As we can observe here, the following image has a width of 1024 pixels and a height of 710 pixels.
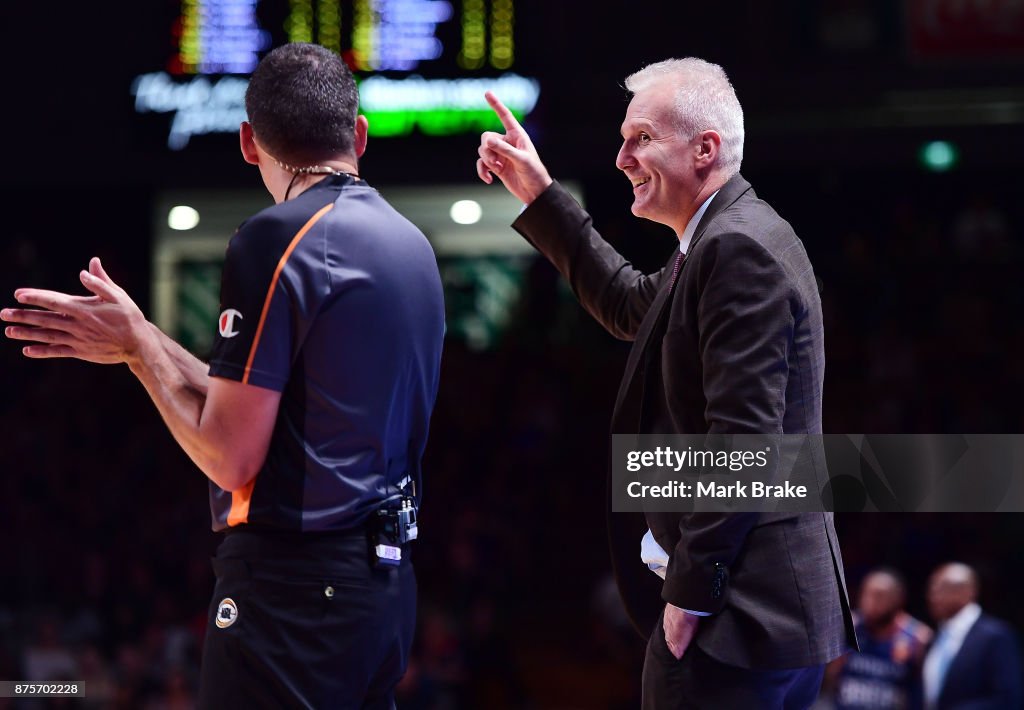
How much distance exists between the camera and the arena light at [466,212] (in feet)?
41.1

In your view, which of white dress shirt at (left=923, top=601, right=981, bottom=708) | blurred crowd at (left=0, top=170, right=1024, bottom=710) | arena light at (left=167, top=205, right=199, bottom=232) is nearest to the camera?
white dress shirt at (left=923, top=601, right=981, bottom=708)

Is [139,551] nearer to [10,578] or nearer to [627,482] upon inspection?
[10,578]

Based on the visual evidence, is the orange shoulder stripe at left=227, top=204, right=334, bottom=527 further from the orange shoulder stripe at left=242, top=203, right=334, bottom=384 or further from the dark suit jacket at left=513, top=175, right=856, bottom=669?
the dark suit jacket at left=513, top=175, right=856, bottom=669

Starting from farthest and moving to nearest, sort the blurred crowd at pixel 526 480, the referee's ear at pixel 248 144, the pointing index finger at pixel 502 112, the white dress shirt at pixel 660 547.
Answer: the blurred crowd at pixel 526 480
the pointing index finger at pixel 502 112
the white dress shirt at pixel 660 547
the referee's ear at pixel 248 144

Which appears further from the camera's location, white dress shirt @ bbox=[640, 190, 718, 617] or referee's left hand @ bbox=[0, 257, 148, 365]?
white dress shirt @ bbox=[640, 190, 718, 617]

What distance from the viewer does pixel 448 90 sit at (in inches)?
336

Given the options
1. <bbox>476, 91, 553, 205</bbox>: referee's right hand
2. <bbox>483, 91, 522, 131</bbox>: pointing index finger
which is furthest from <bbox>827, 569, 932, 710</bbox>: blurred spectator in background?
<bbox>483, 91, 522, 131</bbox>: pointing index finger

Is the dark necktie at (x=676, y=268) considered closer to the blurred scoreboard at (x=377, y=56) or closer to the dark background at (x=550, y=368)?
the dark background at (x=550, y=368)

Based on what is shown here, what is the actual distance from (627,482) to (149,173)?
790 centimetres

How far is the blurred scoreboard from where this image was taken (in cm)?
833

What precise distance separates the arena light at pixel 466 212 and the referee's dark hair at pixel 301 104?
10181 millimetres

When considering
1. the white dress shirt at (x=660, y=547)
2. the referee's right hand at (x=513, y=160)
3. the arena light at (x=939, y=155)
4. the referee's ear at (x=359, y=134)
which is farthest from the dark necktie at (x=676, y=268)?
the arena light at (x=939, y=155)

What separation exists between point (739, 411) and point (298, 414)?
2.47 ft

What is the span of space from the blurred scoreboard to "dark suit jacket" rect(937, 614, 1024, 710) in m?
4.36
